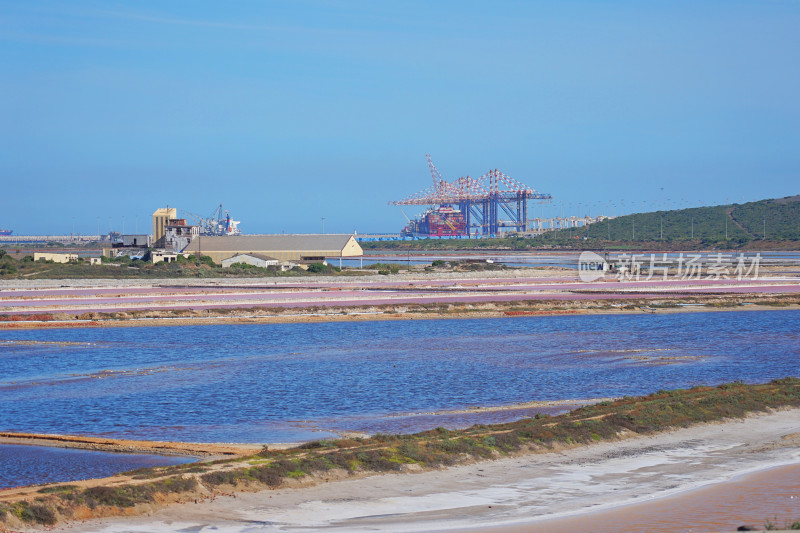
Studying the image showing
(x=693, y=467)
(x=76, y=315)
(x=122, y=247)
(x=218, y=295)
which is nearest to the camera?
(x=693, y=467)

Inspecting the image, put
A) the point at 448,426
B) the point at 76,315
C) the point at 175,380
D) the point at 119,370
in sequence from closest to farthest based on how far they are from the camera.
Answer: the point at 448,426, the point at 175,380, the point at 119,370, the point at 76,315

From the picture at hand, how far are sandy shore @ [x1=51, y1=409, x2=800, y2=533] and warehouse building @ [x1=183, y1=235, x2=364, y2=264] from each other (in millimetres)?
66452

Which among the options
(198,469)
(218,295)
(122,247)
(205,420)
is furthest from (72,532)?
(122,247)

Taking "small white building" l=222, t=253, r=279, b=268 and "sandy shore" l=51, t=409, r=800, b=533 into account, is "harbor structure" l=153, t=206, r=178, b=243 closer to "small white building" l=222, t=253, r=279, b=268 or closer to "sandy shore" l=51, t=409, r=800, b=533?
"small white building" l=222, t=253, r=279, b=268

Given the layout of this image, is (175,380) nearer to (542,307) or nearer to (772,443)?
(772,443)

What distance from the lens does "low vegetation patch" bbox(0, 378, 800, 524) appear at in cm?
952

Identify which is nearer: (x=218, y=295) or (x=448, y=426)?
(x=448, y=426)

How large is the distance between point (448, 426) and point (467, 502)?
4836mm

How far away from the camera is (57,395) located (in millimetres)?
18344

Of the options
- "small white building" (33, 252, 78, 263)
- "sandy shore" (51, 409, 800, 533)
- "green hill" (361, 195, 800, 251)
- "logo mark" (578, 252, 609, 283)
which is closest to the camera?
"sandy shore" (51, 409, 800, 533)

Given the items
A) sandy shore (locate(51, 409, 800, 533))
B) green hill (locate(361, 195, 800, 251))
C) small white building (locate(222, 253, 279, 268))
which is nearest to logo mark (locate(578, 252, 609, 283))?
small white building (locate(222, 253, 279, 268))

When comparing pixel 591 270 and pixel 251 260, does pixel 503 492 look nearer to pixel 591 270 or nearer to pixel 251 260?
pixel 591 270

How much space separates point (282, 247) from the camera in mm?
82875

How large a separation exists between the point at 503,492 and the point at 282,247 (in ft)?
241
